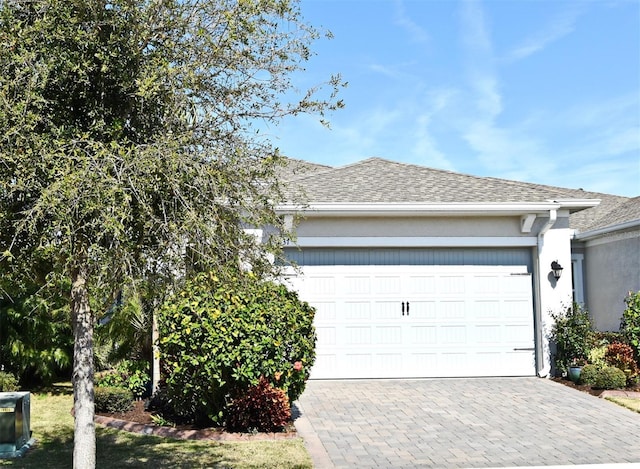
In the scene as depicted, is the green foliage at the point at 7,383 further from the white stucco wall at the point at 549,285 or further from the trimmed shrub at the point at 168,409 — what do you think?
the white stucco wall at the point at 549,285

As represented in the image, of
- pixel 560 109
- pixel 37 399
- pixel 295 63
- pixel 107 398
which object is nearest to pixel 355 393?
pixel 107 398

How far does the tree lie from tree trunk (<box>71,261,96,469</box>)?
0.04 ft

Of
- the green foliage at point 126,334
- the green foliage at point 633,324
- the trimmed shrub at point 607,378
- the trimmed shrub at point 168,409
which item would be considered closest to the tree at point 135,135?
the trimmed shrub at point 168,409

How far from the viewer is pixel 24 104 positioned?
4.48 meters

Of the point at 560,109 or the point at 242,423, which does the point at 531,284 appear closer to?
the point at 560,109

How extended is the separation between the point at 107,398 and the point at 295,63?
6.29 metres

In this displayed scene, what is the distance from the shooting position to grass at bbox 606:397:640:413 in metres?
10.5

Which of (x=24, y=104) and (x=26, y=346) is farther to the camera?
(x=26, y=346)

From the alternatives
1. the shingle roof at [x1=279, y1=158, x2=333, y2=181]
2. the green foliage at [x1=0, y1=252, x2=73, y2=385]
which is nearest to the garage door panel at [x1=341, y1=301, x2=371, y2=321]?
the shingle roof at [x1=279, y1=158, x2=333, y2=181]

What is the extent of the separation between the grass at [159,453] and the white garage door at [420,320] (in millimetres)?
A: 4904

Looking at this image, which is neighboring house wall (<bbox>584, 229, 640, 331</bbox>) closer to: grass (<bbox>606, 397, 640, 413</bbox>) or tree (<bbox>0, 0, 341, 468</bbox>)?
grass (<bbox>606, 397, 640, 413</bbox>)

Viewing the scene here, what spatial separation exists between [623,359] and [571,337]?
3.40 ft

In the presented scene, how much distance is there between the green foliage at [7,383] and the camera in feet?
36.5

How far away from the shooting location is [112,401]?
9.59 m
